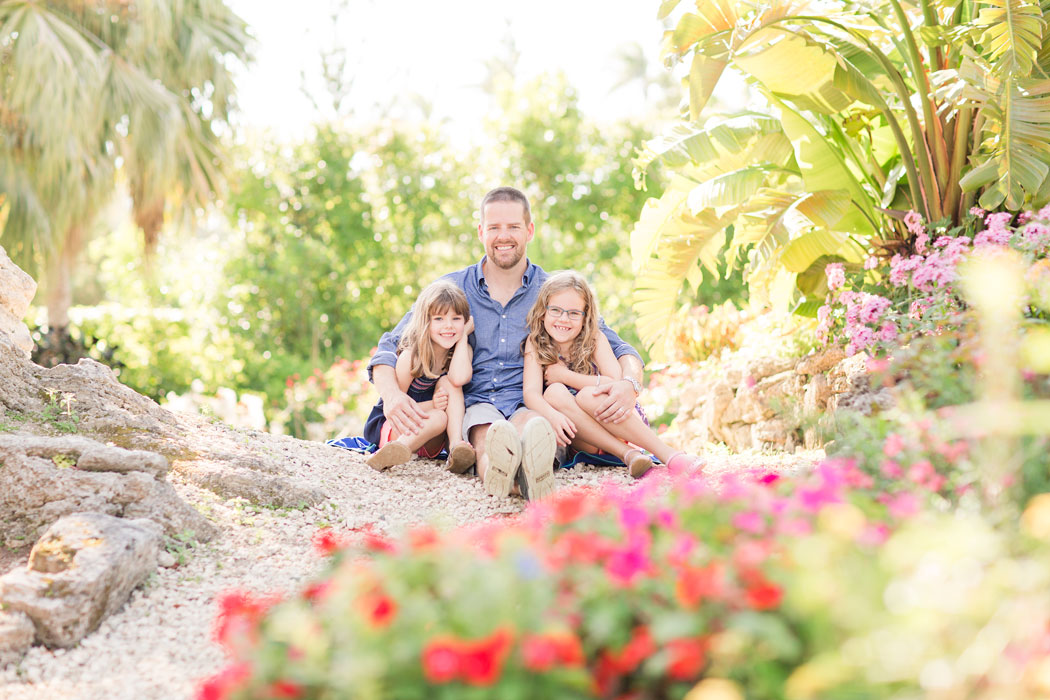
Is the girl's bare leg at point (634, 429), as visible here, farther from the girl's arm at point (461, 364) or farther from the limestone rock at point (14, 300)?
the limestone rock at point (14, 300)

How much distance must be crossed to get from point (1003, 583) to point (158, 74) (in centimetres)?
1030

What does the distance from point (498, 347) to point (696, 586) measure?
3.39 metres

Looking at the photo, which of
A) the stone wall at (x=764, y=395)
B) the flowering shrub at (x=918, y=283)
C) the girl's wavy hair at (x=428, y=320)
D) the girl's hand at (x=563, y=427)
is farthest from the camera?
the stone wall at (x=764, y=395)

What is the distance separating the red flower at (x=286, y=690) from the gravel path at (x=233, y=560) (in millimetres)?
431

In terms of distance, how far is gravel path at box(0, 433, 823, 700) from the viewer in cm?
233

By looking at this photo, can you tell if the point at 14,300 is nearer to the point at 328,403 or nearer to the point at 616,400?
the point at 616,400

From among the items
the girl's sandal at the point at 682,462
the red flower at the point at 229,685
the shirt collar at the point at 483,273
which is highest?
the shirt collar at the point at 483,273

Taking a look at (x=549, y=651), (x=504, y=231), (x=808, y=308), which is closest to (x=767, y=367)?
(x=808, y=308)

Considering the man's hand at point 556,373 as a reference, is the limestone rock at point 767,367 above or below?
below

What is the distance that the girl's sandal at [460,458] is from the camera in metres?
4.23

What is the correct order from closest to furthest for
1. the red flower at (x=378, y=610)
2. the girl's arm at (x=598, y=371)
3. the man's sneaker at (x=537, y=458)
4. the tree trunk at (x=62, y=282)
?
the red flower at (x=378, y=610) < the man's sneaker at (x=537, y=458) < the girl's arm at (x=598, y=371) < the tree trunk at (x=62, y=282)

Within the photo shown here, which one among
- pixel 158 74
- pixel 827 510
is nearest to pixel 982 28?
pixel 827 510

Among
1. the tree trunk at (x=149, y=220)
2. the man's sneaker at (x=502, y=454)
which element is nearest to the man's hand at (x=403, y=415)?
the man's sneaker at (x=502, y=454)

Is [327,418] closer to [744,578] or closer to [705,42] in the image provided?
[705,42]
